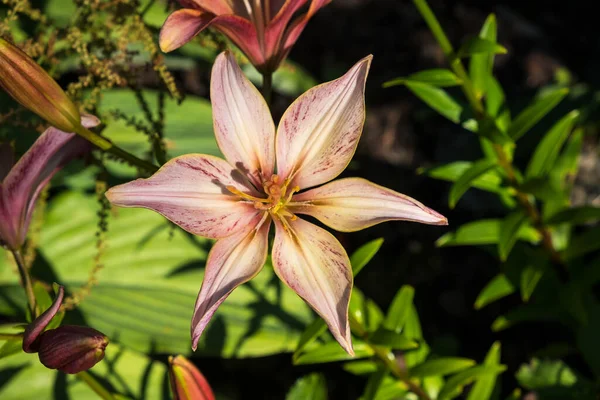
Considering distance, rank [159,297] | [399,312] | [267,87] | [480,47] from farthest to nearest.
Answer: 1. [159,297]
2. [399,312]
3. [480,47]
4. [267,87]

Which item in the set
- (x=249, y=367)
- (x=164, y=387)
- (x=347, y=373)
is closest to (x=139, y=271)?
(x=164, y=387)

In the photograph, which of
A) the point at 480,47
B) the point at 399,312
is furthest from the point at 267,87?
the point at 399,312

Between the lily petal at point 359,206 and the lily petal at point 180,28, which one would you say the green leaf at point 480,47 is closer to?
the lily petal at point 359,206

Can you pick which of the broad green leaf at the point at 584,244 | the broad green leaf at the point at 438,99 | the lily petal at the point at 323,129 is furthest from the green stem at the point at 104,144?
the broad green leaf at the point at 584,244

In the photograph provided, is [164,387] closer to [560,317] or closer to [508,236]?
[508,236]

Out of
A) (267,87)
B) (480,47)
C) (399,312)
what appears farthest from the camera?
(399,312)

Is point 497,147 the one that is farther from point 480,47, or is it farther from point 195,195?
point 195,195
